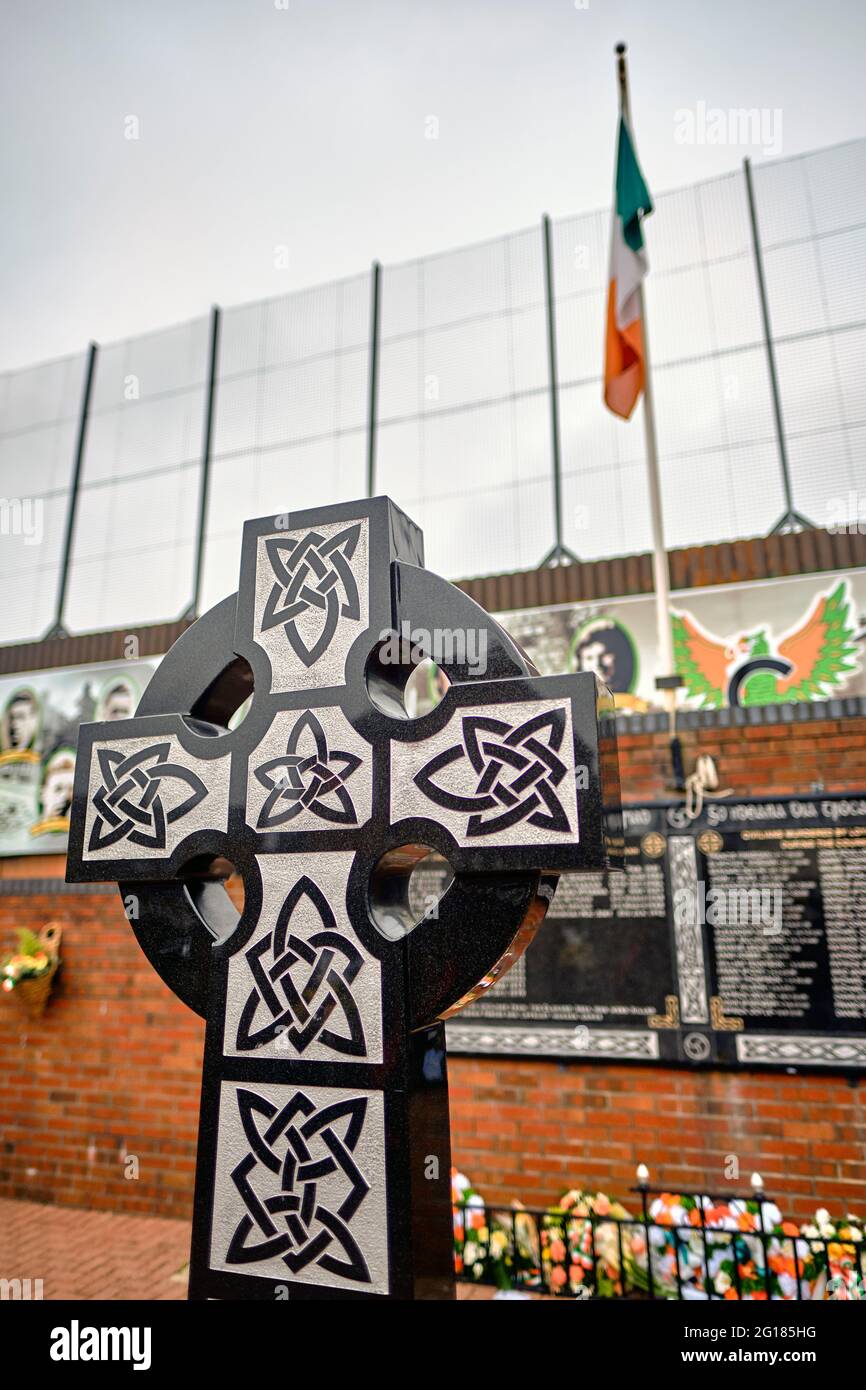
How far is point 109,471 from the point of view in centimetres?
801

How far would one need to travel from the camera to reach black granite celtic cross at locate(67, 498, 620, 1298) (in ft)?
5.61

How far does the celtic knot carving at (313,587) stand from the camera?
203 cm

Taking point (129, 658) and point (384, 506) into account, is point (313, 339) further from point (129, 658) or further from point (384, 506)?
point (384, 506)

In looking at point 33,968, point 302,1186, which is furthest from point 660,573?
point 33,968

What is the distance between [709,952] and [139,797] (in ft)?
10.2

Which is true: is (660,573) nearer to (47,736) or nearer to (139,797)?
(139,797)

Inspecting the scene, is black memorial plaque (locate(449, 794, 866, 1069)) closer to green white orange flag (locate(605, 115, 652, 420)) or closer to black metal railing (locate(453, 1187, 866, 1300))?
black metal railing (locate(453, 1187, 866, 1300))

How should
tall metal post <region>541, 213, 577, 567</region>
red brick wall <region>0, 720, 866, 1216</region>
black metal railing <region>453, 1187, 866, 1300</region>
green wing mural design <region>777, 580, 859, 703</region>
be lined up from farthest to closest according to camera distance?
tall metal post <region>541, 213, 577, 567</region> → green wing mural design <region>777, 580, 859, 703</region> → red brick wall <region>0, 720, 866, 1216</region> → black metal railing <region>453, 1187, 866, 1300</region>

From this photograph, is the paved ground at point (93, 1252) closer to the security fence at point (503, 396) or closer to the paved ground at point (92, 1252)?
the paved ground at point (92, 1252)

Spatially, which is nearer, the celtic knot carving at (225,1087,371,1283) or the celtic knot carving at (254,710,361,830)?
the celtic knot carving at (225,1087,371,1283)

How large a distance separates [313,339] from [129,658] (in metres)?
3.49

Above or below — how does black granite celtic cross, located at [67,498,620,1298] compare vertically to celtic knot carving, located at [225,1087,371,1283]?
above

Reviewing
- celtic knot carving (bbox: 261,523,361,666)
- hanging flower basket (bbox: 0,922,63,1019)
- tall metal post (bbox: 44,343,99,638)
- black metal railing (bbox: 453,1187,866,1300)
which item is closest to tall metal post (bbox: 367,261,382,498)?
tall metal post (bbox: 44,343,99,638)
